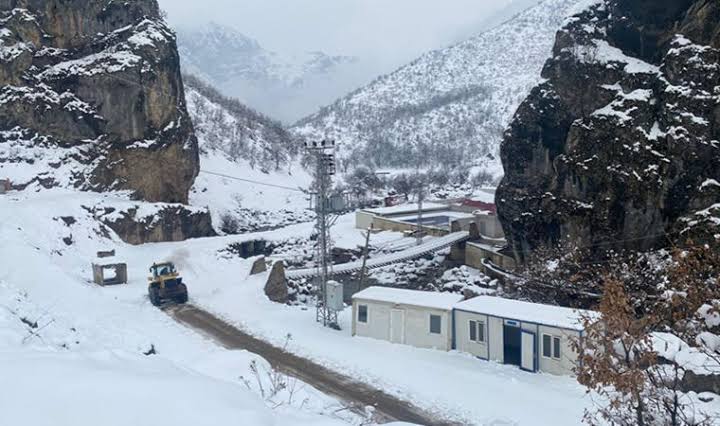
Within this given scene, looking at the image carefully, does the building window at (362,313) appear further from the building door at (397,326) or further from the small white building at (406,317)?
the building door at (397,326)

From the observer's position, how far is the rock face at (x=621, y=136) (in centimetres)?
3061

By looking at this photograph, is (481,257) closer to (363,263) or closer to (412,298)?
(363,263)

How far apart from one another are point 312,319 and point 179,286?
585 cm

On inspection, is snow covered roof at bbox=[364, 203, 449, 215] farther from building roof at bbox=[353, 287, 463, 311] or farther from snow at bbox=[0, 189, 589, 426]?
building roof at bbox=[353, 287, 463, 311]

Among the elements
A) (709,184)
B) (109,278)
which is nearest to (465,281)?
(709,184)

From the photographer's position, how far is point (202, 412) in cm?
631

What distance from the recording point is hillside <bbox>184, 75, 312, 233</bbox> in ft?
216

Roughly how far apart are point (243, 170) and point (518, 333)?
78.3 metres

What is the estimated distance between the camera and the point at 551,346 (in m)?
17.1

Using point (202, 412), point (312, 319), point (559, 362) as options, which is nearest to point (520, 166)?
point (312, 319)

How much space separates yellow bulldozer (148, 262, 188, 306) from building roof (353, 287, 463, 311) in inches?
319

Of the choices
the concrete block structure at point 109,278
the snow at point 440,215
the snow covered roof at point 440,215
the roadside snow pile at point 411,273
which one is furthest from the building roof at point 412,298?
the snow covered roof at point 440,215

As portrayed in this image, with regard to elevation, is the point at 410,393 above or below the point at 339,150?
below

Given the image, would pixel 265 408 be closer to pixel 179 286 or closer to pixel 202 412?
pixel 202 412
